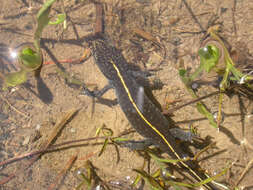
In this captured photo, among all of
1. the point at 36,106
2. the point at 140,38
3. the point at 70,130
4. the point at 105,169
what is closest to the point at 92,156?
the point at 105,169

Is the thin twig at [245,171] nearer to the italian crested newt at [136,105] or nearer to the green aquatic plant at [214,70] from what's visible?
the italian crested newt at [136,105]

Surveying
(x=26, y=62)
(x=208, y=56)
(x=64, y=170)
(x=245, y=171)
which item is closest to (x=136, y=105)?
(x=208, y=56)

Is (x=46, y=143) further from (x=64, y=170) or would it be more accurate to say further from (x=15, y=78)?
(x=15, y=78)

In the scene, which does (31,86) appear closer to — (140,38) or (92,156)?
(92,156)

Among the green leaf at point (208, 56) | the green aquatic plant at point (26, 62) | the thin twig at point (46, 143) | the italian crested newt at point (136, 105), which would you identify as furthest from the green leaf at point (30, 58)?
the green leaf at point (208, 56)

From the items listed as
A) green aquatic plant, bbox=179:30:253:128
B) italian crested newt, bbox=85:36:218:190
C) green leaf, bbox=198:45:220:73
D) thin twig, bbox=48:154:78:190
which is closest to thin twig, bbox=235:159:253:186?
italian crested newt, bbox=85:36:218:190

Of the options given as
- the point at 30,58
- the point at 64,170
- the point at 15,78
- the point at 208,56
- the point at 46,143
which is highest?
the point at 208,56
